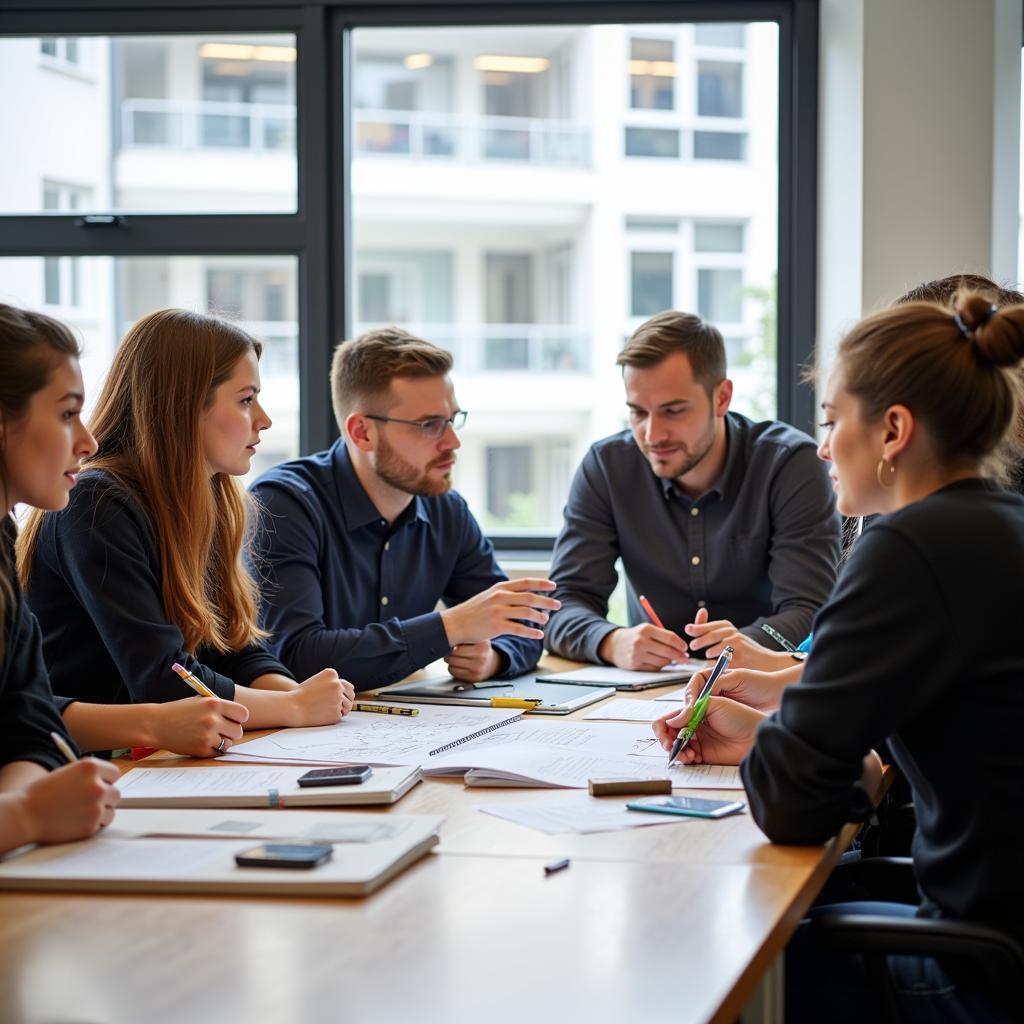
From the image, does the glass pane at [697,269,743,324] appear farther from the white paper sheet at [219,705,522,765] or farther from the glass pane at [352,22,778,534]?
the white paper sheet at [219,705,522,765]

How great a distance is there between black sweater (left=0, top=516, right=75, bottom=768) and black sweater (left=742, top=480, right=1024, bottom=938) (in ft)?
2.81

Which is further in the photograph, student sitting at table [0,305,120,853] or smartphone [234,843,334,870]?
student sitting at table [0,305,120,853]

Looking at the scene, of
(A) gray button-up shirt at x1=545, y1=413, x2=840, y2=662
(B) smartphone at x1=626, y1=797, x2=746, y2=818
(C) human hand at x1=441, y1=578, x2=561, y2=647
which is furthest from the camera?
(A) gray button-up shirt at x1=545, y1=413, x2=840, y2=662

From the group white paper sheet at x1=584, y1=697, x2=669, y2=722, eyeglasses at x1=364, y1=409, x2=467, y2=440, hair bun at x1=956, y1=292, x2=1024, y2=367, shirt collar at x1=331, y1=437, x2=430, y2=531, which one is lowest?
white paper sheet at x1=584, y1=697, x2=669, y2=722

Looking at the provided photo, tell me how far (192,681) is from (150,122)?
2.97 metres

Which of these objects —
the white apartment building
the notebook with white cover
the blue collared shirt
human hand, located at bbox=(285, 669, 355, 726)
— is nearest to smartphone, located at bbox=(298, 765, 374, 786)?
the notebook with white cover

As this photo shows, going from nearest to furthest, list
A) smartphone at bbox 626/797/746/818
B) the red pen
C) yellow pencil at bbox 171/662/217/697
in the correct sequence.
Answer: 1. smartphone at bbox 626/797/746/818
2. yellow pencil at bbox 171/662/217/697
3. the red pen

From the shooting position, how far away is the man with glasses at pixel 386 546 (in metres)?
2.40

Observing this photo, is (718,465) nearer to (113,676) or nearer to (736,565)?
(736,565)

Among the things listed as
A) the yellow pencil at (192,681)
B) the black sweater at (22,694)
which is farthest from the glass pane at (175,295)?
the black sweater at (22,694)

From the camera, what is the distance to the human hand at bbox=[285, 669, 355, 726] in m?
1.97

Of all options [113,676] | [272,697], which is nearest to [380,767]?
[272,697]

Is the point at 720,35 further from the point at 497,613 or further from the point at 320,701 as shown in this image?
the point at 320,701

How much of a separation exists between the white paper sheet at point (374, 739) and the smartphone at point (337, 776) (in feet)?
0.35
